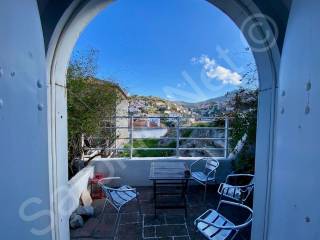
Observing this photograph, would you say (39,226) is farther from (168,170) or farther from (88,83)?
(88,83)

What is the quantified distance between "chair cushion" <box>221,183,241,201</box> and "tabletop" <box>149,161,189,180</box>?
21.7 inches

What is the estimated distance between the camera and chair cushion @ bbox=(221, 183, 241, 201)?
299cm

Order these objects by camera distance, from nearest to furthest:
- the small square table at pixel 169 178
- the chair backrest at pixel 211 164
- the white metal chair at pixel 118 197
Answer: the white metal chair at pixel 118 197
the small square table at pixel 169 178
the chair backrest at pixel 211 164

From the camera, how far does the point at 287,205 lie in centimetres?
86

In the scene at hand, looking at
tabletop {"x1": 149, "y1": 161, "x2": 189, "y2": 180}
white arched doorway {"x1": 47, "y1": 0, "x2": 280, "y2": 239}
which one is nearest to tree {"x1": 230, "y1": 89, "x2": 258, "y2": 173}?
tabletop {"x1": 149, "y1": 161, "x2": 189, "y2": 180}

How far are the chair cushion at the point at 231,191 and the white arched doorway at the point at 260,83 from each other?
1503 mm

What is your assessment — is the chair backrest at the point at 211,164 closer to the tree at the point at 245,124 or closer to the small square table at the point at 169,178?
the tree at the point at 245,124

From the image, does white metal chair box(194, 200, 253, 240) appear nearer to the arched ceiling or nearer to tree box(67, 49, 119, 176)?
the arched ceiling

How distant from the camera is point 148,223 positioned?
301 cm

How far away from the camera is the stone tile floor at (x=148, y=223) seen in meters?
2.73

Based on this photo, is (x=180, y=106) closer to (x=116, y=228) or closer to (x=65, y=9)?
(x=116, y=228)

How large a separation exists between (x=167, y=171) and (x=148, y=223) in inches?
30.6

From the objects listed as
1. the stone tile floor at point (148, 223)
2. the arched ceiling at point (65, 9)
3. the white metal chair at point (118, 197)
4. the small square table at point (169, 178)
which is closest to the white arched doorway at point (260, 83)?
the arched ceiling at point (65, 9)

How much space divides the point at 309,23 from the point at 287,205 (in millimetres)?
673
